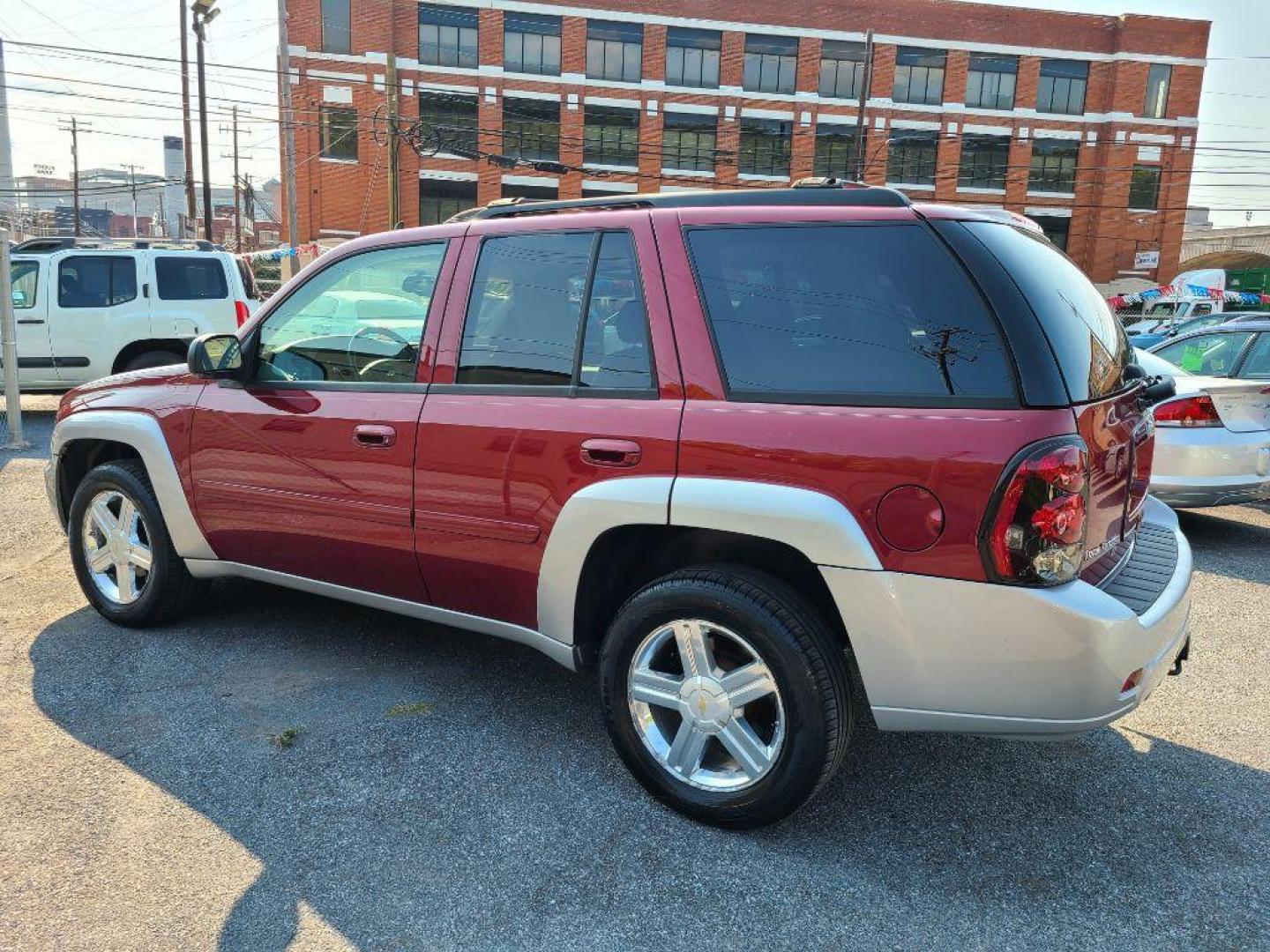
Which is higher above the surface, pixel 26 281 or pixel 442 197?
pixel 442 197

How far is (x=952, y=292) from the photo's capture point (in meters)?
2.55

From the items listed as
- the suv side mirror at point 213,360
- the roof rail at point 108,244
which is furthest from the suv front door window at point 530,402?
the roof rail at point 108,244

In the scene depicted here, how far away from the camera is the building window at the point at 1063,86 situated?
45062 millimetres

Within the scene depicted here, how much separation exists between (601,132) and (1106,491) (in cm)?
4286

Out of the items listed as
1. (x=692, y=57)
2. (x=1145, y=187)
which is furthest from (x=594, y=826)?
(x=1145, y=187)

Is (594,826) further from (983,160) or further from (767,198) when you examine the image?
(983,160)

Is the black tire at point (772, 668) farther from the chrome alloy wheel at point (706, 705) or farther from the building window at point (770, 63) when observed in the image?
the building window at point (770, 63)

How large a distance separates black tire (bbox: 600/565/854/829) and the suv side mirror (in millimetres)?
2077

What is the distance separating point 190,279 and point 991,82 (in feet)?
143

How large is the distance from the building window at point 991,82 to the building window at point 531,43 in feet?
63.9

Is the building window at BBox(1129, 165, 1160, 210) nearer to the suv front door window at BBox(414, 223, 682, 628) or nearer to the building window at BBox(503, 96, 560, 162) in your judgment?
the building window at BBox(503, 96, 560, 162)

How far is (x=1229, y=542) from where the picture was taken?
6641mm

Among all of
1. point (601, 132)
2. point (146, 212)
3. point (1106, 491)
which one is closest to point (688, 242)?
Result: point (1106, 491)

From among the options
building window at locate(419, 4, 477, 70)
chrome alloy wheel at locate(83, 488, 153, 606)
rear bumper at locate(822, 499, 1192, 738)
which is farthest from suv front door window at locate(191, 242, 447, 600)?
building window at locate(419, 4, 477, 70)
